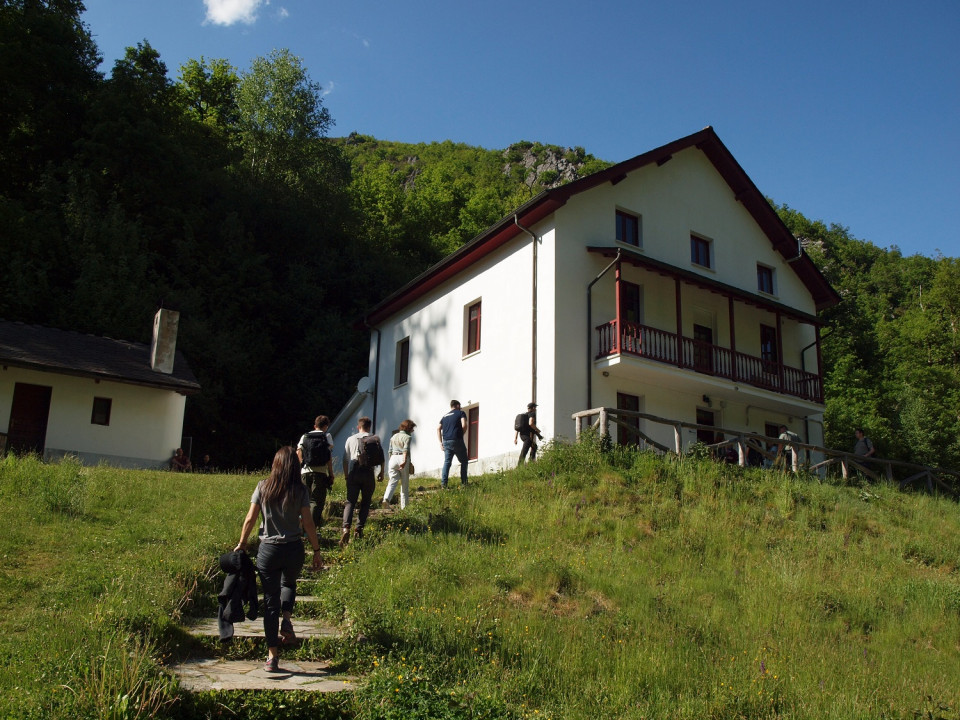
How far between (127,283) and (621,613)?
26.2 m

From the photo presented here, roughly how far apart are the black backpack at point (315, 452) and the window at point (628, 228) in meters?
13.8

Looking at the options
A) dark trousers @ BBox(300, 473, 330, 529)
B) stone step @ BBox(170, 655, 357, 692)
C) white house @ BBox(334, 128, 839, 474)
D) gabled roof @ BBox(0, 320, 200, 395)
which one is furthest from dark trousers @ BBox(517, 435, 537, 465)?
gabled roof @ BBox(0, 320, 200, 395)

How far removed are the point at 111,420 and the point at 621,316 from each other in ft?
48.5

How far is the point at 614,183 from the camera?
22.6m

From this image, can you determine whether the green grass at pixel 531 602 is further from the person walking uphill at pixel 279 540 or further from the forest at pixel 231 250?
the forest at pixel 231 250

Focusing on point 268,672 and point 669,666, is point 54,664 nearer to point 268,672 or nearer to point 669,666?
point 268,672

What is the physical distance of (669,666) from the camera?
26.9 feet

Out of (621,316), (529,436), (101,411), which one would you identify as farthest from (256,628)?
(101,411)

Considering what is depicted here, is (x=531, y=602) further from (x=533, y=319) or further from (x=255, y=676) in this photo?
(x=533, y=319)

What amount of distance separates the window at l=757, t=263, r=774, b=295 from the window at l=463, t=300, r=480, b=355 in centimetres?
913

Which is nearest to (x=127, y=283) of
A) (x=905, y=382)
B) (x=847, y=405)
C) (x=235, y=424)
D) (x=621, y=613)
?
(x=235, y=424)

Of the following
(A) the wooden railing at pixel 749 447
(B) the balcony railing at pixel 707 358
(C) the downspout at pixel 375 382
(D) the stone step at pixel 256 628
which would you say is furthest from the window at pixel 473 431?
(D) the stone step at pixel 256 628

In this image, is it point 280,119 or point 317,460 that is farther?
point 280,119

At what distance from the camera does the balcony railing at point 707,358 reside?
20484 mm
